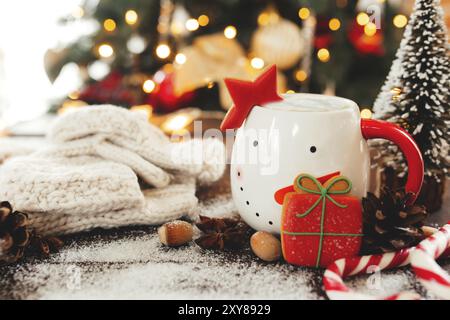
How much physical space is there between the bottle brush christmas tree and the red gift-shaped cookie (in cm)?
17

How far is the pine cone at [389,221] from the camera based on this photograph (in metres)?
0.51

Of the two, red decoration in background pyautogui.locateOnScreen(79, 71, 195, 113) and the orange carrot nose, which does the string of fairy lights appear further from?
the orange carrot nose

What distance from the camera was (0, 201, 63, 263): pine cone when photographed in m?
0.50

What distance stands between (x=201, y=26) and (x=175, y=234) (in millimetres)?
1043

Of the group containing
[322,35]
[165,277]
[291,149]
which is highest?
[322,35]

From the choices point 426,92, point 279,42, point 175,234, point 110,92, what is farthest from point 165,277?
point 110,92

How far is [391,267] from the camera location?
0.51m

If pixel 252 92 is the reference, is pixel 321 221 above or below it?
below

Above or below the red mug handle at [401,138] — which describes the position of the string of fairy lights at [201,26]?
above

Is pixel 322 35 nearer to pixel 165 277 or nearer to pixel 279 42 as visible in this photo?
pixel 279 42

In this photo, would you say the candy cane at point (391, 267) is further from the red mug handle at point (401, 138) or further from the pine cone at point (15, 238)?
the pine cone at point (15, 238)

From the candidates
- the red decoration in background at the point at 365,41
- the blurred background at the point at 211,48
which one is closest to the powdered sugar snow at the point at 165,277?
the blurred background at the point at 211,48

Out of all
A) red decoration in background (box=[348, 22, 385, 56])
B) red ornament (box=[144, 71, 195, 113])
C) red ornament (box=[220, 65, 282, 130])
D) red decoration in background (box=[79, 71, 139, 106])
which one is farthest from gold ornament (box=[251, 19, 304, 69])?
red ornament (box=[220, 65, 282, 130])

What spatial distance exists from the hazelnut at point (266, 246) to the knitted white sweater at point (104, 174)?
0.14 meters
